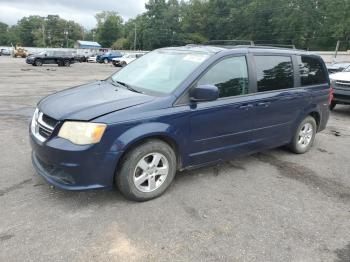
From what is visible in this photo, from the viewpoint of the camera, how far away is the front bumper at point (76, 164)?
346cm

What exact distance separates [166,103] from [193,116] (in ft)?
1.30

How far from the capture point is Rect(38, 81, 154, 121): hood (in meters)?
3.60

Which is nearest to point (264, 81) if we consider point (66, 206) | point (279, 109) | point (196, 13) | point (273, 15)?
point (279, 109)

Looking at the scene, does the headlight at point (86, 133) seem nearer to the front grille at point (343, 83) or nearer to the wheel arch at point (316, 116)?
the wheel arch at point (316, 116)

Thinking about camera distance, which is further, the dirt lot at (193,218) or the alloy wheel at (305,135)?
the alloy wheel at (305,135)

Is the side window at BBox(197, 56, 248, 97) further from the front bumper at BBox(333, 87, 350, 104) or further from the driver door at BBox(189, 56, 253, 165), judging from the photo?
the front bumper at BBox(333, 87, 350, 104)

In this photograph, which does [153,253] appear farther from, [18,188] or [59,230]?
[18,188]

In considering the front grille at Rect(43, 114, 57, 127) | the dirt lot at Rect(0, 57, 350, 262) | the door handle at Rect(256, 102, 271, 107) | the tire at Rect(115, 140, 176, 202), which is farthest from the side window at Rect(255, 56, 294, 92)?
the front grille at Rect(43, 114, 57, 127)

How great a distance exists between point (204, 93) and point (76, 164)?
1.59m

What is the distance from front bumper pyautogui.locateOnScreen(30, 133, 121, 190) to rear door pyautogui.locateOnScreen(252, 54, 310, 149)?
87.5 inches

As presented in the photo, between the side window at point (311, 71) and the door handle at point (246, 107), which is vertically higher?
the side window at point (311, 71)

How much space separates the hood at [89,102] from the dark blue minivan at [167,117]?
0.01m

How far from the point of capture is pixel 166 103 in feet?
12.9

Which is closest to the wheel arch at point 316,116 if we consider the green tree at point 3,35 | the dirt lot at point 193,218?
the dirt lot at point 193,218
